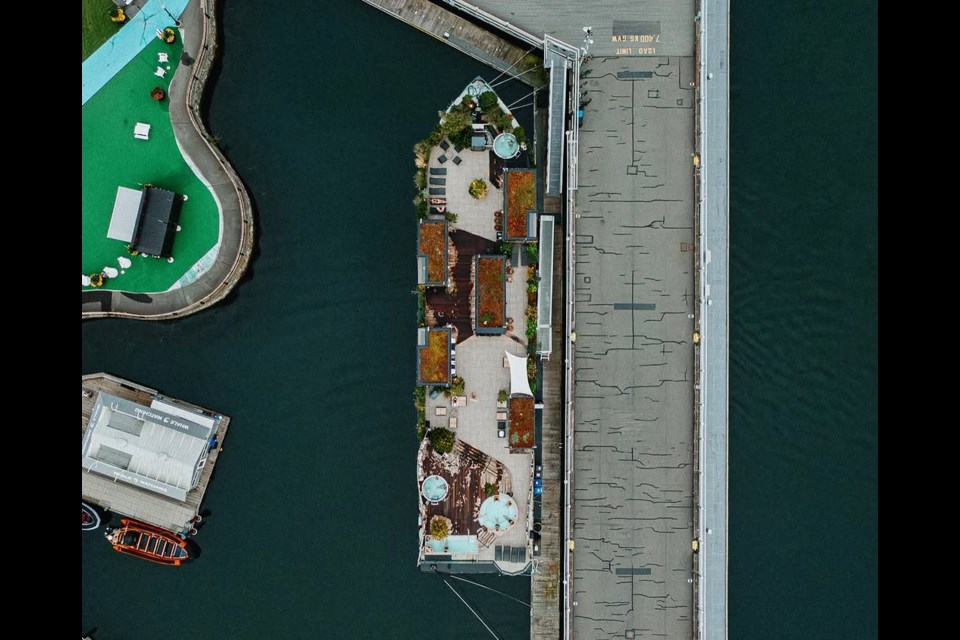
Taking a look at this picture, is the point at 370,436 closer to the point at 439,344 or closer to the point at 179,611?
the point at 439,344

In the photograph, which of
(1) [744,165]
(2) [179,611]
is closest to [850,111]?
(1) [744,165]

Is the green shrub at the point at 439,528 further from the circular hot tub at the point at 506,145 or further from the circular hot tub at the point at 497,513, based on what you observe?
the circular hot tub at the point at 506,145

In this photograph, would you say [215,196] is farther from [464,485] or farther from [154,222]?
[464,485]

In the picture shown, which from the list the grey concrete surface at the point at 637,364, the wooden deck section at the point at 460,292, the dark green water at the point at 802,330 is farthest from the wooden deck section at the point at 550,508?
the dark green water at the point at 802,330

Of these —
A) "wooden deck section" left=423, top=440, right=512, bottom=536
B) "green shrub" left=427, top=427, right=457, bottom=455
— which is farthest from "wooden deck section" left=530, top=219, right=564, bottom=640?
"green shrub" left=427, top=427, right=457, bottom=455

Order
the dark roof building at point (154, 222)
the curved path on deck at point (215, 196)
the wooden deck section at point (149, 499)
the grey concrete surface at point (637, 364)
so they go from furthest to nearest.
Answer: the curved path on deck at point (215, 196), the wooden deck section at point (149, 499), the dark roof building at point (154, 222), the grey concrete surface at point (637, 364)

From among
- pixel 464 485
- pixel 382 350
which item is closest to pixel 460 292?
pixel 382 350
